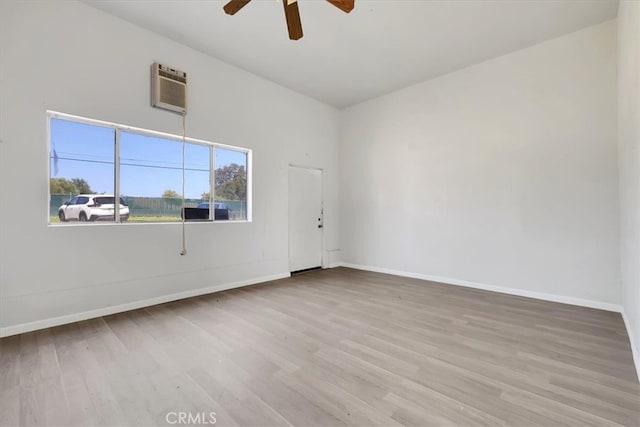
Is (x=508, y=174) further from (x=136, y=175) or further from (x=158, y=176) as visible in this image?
(x=136, y=175)

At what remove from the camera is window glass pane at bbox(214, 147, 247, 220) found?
4523 millimetres

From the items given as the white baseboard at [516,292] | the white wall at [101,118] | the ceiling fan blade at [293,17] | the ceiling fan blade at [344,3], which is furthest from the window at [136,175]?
the white baseboard at [516,292]

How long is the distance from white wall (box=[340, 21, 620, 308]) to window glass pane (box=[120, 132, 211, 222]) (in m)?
3.42

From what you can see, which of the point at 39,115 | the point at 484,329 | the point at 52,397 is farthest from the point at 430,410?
the point at 39,115

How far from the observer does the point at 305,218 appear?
5883 mm

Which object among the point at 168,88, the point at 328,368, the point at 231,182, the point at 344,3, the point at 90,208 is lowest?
the point at 328,368

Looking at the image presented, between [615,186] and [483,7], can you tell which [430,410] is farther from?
[483,7]

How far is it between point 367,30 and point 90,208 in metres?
4.09

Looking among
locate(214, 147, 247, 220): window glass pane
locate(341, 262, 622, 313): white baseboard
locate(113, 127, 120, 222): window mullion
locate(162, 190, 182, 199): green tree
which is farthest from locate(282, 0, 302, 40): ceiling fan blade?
locate(341, 262, 622, 313): white baseboard

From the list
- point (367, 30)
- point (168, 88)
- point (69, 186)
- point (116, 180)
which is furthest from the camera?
point (168, 88)

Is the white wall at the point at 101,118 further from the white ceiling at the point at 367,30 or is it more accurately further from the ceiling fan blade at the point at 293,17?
the ceiling fan blade at the point at 293,17

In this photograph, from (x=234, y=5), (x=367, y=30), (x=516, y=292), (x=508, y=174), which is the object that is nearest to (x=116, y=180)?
(x=234, y=5)

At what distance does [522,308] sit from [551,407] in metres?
2.15

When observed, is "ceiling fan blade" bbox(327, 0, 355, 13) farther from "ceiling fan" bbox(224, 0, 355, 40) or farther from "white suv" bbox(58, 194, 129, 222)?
"white suv" bbox(58, 194, 129, 222)
